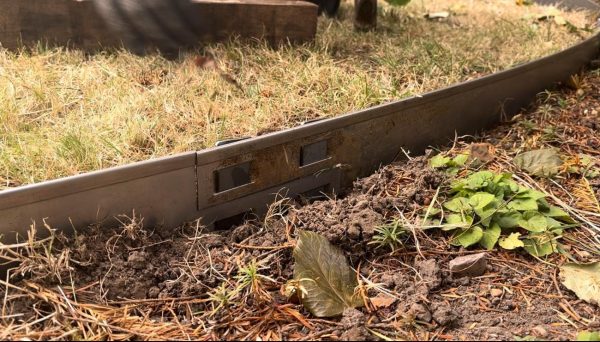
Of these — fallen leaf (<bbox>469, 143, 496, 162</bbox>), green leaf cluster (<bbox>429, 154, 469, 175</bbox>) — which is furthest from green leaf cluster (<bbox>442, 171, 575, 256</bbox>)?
fallen leaf (<bbox>469, 143, 496, 162</bbox>)

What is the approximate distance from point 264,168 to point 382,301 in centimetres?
68

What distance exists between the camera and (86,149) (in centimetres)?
204

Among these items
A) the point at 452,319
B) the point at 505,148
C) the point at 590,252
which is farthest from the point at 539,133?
the point at 452,319

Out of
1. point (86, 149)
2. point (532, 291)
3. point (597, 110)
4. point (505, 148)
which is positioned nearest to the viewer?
point (532, 291)

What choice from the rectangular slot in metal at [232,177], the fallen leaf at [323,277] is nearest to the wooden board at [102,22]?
the rectangular slot in metal at [232,177]

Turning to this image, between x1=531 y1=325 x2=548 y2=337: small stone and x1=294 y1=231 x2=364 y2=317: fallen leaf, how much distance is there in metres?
0.52

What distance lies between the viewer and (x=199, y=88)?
2.70m

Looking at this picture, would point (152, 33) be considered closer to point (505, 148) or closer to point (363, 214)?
point (363, 214)

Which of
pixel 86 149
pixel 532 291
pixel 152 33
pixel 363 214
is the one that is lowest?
pixel 532 291

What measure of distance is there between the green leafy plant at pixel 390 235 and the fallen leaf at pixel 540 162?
0.82m

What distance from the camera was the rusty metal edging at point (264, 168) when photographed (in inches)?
70.4

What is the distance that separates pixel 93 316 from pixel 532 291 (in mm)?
1396

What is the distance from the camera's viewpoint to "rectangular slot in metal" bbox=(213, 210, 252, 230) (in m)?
2.19

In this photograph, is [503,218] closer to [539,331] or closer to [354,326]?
[539,331]
